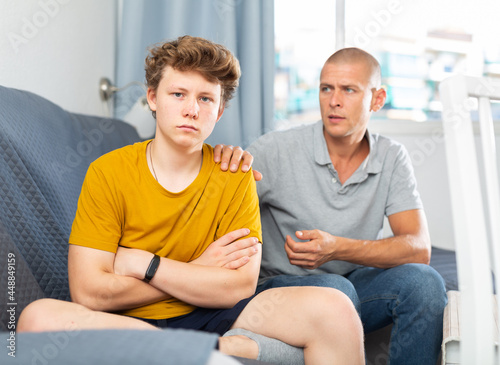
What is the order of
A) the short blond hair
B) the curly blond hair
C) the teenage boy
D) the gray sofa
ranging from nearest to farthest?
the gray sofa < the teenage boy < the curly blond hair < the short blond hair

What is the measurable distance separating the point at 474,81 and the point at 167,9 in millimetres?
1717

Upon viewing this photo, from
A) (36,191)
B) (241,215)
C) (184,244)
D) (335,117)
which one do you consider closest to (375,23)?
(335,117)

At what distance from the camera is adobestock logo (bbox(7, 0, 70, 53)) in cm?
152

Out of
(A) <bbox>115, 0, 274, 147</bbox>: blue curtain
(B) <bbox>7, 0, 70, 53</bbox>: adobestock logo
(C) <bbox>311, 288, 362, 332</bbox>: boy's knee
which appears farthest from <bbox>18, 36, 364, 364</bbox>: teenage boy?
(A) <bbox>115, 0, 274, 147</bbox>: blue curtain

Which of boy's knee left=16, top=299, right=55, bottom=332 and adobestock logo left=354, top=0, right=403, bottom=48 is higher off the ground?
adobestock logo left=354, top=0, right=403, bottom=48

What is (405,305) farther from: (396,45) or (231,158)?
(396,45)

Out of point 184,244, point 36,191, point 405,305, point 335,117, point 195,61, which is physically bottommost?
point 405,305

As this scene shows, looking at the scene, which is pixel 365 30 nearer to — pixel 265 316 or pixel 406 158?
pixel 406 158

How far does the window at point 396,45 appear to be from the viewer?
2508mm

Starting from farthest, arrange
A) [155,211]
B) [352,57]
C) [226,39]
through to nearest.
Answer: [226,39] → [352,57] → [155,211]

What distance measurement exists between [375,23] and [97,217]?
1.93 m

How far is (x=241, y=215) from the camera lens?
3.92 ft

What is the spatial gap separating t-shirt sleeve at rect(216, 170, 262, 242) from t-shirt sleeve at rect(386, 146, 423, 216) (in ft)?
1.77

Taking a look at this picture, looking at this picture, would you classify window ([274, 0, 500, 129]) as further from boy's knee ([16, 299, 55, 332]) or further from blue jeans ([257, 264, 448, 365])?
boy's knee ([16, 299, 55, 332])
